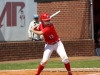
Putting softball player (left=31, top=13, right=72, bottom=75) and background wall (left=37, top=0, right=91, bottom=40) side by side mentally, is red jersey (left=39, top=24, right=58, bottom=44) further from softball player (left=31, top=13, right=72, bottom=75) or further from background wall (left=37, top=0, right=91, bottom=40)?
background wall (left=37, top=0, right=91, bottom=40)

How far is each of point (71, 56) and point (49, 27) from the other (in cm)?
729

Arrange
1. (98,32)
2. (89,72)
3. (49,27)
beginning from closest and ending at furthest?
1. (49,27)
2. (89,72)
3. (98,32)

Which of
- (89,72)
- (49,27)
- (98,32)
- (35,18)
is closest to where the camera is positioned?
(49,27)

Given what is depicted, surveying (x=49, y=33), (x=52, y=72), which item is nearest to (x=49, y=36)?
(x=49, y=33)

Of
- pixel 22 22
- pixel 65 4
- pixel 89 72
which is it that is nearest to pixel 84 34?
pixel 65 4

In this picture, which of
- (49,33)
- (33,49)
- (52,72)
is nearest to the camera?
(49,33)

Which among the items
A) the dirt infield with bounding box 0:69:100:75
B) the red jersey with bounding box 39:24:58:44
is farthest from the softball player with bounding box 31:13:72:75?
the dirt infield with bounding box 0:69:100:75

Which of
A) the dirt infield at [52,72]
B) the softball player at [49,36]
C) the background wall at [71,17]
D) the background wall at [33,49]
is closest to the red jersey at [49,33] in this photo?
the softball player at [49,36]

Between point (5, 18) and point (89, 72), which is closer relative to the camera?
point (89, 72)

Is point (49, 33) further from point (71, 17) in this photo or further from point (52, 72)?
point (71, 17)

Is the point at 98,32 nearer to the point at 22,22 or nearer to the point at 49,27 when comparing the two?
the point at 22,22

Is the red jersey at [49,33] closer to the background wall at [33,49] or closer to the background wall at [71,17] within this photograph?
the background wall at [33,49]

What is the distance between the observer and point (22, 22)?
61.6ft

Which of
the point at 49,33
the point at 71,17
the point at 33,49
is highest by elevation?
the point at 49,33
